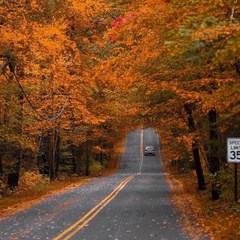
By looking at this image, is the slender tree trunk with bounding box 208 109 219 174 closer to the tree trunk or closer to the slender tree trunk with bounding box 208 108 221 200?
the slender tree trunk with bounding box 208 108 221 200

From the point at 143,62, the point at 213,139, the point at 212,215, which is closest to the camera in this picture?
the point at 143,62

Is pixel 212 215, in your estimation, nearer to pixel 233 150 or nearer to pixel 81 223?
pixel 233 150

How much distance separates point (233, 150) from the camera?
1385 cm

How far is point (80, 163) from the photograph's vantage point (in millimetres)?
50125

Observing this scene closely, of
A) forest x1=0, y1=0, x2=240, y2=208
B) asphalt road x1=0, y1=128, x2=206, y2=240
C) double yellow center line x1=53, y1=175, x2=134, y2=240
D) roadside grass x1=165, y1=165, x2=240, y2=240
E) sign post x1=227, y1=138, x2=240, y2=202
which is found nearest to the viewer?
forest x1=0, y1=0, x2=240, y2=208

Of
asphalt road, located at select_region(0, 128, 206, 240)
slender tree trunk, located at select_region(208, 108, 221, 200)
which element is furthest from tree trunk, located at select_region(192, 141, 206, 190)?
slender tree trunk, located at select_region(208, 108, 221, 200)

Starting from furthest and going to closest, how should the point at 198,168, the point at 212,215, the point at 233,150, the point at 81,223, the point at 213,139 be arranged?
the point at 198,168, the point at 213,139, the point at 212,215, the point at 233,150, the point at 81,223

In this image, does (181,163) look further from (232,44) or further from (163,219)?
(232,44)

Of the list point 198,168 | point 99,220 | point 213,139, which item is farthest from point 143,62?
point 198,168

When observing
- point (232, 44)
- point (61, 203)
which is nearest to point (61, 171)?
point (61, 203)

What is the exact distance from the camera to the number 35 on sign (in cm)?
1375

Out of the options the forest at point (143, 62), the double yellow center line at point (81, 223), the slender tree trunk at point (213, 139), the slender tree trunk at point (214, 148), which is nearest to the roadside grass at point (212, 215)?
the slender tree trunk at point (214, 148)

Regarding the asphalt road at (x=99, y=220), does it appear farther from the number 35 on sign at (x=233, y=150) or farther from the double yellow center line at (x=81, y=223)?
the number 35 on sign at (x=233, y=150)

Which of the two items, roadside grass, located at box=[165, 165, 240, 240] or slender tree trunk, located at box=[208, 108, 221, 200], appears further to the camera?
slender tree trunk, located at box=[208, 108, 221, 200]
